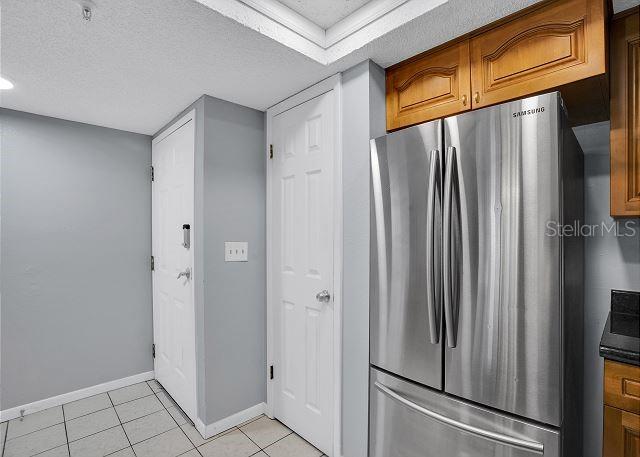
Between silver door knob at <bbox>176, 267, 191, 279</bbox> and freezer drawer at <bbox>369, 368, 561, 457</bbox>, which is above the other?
silver door knob at <bbox>176, 267, 191, 279</bbox>

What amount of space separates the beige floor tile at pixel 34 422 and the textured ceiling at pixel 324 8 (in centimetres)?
306

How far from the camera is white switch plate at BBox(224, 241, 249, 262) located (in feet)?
7.29

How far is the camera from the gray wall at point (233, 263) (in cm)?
214

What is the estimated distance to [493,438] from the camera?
1184 mm

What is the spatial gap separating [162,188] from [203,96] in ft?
3.26

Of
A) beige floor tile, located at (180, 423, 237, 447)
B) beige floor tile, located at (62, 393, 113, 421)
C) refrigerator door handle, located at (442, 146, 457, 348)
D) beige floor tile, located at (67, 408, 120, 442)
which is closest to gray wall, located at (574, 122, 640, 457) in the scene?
refrigerator door handle, located at (442, 146, 457, 348)

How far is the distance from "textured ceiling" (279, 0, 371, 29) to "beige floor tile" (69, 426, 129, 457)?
8.82 ft

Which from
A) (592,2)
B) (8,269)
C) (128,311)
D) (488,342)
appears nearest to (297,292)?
(488,342)

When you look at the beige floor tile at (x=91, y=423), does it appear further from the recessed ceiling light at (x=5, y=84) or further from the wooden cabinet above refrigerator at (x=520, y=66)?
the wooden cabinet above refrigerator at (x=520, y=66)

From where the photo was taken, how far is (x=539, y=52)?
1.26 metres

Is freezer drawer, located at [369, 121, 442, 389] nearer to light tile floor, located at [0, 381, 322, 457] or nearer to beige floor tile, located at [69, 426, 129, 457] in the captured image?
light tile floor, located at [0, 381, 322, 457]

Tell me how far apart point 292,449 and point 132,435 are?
1.07m

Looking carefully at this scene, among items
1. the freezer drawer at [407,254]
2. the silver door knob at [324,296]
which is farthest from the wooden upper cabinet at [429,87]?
the silver door knob at [324,296]

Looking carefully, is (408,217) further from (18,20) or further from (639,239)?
(18,20)
